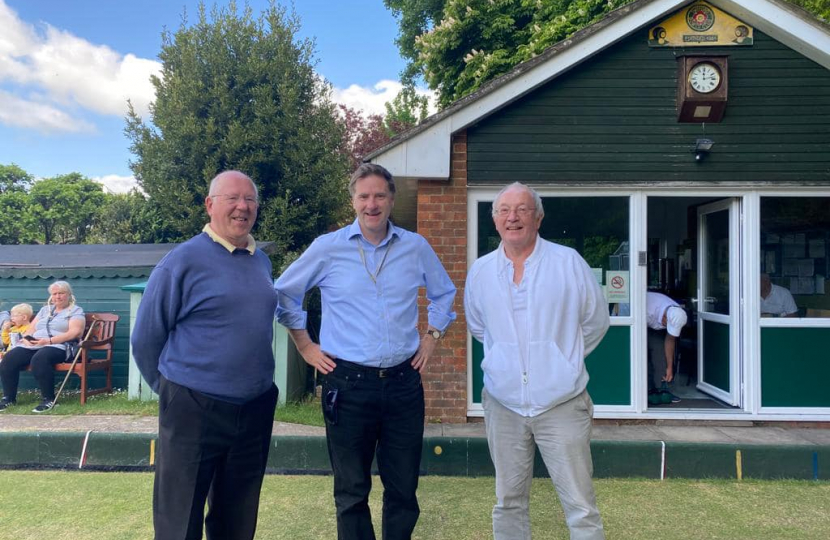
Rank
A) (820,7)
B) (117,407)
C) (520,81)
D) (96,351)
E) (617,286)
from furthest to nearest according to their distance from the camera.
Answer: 1. (820,7)
2. (96,351)
3. (117,407)
4. (617,286)
5. (520,81)

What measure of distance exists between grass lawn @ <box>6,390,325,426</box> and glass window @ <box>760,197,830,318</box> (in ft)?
15.2

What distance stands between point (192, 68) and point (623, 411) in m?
10.7

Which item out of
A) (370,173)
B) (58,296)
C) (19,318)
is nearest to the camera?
(370,173)

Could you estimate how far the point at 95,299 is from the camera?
7.67 m

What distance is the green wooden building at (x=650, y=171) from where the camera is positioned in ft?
18.4

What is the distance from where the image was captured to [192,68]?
12211 millimetres

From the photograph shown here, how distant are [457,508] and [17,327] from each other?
19.0 ft

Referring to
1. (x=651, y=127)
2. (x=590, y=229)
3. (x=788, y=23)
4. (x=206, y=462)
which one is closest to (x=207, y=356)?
(x=206, y=462)

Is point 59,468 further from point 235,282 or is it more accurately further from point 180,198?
point 180,198

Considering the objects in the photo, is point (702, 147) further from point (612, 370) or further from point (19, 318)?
point (19, 318)

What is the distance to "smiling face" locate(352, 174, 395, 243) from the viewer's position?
2836 millimetres

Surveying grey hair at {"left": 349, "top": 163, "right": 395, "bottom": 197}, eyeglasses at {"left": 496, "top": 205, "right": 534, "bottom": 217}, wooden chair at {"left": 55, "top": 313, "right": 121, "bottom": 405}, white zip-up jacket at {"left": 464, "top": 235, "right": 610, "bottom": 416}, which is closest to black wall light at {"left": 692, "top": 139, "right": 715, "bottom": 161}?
white zip-up jacket at {"left": 464, "top": 235, "right": 610, "bottom": 416}

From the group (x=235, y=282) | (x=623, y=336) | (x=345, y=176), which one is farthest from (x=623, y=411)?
(x=345, y=176)

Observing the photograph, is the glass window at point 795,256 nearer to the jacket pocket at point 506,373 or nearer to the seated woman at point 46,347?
the jacket pocket at point 506,373
